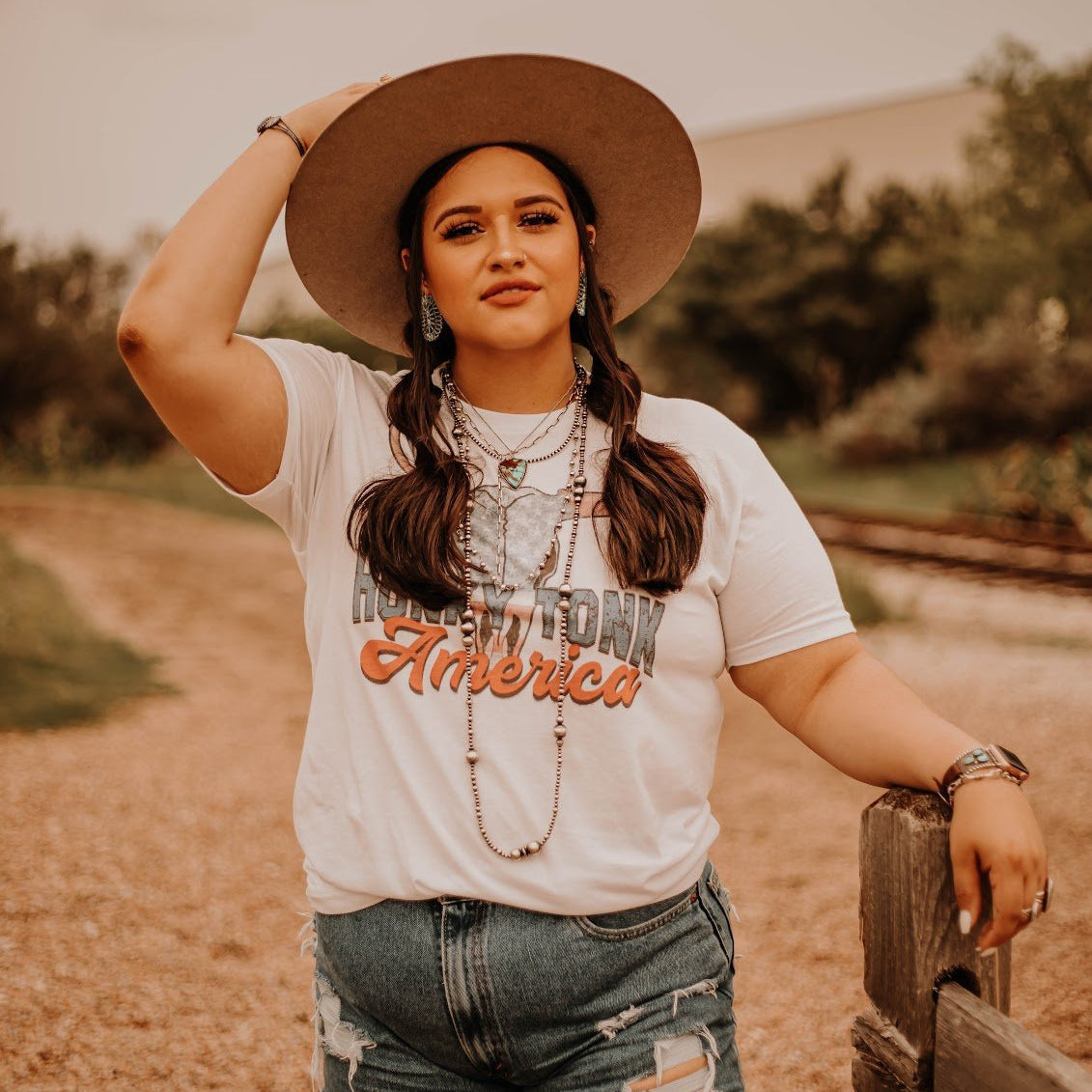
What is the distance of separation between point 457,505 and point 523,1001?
72cm

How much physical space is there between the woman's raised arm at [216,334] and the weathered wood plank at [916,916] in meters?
1.02

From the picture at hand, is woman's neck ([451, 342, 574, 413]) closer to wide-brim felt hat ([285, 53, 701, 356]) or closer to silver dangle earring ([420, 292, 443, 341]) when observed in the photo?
silver dangle earring ([420, 292, 443, 341])

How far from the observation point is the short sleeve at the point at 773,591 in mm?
1624

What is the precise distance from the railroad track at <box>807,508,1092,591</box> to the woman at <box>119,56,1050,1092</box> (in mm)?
8841

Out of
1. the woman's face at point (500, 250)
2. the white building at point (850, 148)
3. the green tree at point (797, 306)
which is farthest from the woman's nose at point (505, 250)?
the white building at point (850, 148)

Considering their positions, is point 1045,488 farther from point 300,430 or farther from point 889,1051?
point 300,430

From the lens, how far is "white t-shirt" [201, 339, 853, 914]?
1.53 m

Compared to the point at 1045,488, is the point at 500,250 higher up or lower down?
higher up

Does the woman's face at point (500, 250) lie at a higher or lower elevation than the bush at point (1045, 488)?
higher

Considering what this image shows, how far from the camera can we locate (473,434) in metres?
1.78

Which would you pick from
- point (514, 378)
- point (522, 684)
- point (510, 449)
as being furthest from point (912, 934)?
point (514, 378)

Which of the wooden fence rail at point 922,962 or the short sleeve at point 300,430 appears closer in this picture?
the wooden fence rail at point 922,962

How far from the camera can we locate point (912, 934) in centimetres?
141

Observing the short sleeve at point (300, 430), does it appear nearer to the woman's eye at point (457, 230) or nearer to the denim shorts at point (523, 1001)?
the woman's eye at point (457, 230)
